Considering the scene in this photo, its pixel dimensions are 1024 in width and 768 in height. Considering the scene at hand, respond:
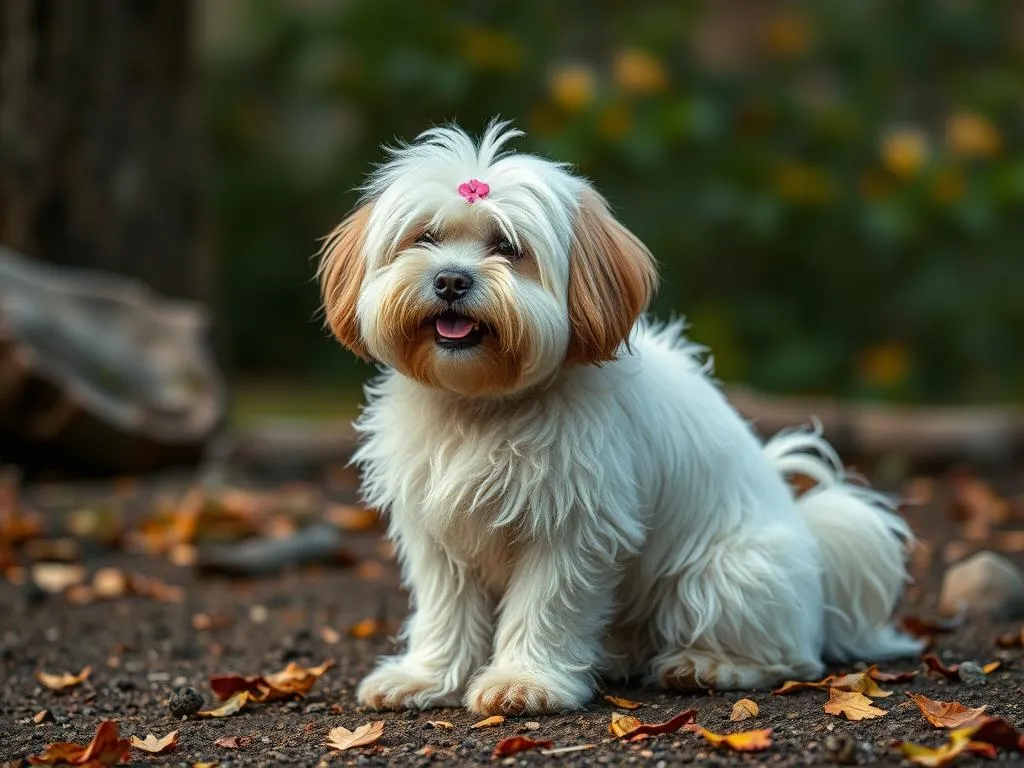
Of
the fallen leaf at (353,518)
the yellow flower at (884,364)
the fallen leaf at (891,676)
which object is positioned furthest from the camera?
the yellow flower at (884,364)

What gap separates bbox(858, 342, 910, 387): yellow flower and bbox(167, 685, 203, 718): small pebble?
24.6ft

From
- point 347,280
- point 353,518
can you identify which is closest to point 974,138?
point 353,518

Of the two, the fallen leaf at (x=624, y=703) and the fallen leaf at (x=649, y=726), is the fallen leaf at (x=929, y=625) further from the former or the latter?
the fallen leaf at (x=649, y=726)

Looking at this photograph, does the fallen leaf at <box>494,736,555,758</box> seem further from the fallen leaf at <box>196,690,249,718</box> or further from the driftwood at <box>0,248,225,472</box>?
the driftwood at <box>0,248,225,472</box>

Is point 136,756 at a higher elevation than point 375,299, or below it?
below

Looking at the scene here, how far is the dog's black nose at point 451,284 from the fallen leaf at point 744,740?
1.29 metres

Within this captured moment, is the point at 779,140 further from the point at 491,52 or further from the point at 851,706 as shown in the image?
the point at 851,706

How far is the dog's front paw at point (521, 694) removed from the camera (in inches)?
153

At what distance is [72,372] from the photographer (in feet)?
25.3

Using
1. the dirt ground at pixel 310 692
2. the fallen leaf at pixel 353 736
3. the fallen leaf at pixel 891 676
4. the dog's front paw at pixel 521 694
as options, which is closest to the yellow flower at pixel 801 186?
the dirt ground at pixel 310 692

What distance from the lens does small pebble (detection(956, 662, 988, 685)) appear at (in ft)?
13.8

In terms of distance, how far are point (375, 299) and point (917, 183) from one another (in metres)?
7.54

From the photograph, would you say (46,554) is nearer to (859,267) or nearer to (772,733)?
(772,733)

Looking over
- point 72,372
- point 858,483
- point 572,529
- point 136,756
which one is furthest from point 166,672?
point 858,483
